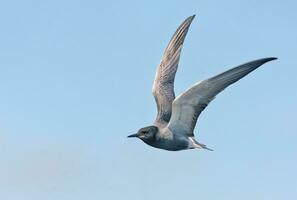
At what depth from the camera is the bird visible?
33781 millimetres

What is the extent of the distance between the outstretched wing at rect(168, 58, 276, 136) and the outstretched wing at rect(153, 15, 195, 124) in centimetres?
408

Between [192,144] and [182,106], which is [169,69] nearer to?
[182,106]

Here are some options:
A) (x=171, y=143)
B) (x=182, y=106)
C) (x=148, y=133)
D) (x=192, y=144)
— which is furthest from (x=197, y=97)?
(x=148, y=133)

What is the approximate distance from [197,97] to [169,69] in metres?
8.16

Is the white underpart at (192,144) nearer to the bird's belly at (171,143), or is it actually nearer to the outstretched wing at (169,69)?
the bird's belly at (171,143)

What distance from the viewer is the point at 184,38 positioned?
4241cm

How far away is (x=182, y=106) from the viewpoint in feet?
117

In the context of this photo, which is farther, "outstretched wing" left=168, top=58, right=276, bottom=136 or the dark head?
the dark head

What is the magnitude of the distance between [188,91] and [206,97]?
948mm

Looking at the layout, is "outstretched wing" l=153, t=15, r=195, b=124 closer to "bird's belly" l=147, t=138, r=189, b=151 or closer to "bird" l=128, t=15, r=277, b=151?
"bird" l=128, t=15, r=277, b=151

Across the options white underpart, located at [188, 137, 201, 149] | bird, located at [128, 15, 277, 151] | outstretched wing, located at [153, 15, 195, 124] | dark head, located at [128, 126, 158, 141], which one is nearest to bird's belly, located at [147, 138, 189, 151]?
bird, located at [128, 15, 277, 151]

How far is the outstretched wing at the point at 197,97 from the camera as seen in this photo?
33.3 m

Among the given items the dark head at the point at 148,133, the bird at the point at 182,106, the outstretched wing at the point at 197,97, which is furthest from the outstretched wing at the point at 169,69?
the outstretched wing at the point at 197,97

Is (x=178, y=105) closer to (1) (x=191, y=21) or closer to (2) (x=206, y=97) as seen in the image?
(2) (x=206, y=97)
